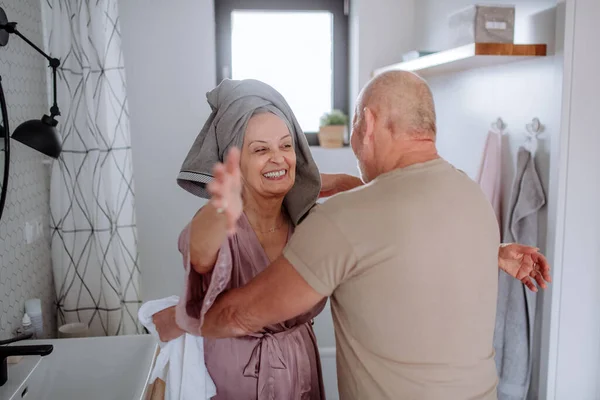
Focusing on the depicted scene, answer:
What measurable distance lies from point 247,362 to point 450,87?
140 cm

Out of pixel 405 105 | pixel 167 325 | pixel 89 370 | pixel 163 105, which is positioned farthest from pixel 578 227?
pixel 163 105

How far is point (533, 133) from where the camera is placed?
1.58 m

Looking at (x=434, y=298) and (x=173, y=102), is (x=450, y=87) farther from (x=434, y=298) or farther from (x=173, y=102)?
(x=434, y=298)

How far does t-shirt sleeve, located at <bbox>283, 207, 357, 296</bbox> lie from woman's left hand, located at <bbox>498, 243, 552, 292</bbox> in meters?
0.48

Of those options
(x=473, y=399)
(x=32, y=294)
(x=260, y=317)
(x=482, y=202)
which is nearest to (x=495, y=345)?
(x=473, y=399)

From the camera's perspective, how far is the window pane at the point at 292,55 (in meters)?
2.60

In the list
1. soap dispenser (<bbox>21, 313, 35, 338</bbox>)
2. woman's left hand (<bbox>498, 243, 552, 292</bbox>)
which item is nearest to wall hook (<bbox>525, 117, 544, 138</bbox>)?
woman's left hand (<bbox>498, 243, 552, 292</bbox>)

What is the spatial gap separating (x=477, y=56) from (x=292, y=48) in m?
1.25

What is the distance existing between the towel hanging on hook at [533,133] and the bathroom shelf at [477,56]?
19cm

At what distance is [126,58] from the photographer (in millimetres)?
2320

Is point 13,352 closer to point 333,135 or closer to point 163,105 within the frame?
point 163,105

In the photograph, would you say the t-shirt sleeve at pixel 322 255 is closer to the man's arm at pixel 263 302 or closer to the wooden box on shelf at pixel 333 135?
the man's arm at pixel 263 302

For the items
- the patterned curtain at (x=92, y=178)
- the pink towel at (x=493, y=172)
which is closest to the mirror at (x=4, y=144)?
the patterned curtain at (x=92, y=178)

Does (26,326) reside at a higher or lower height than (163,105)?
lower
